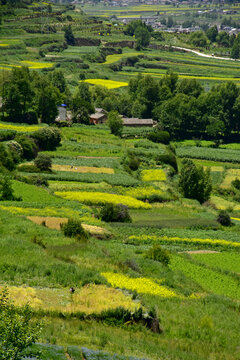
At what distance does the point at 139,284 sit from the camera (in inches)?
1223

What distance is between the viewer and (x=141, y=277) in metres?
33.1

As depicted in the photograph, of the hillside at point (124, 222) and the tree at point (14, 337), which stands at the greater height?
the tree at point (14, 337)

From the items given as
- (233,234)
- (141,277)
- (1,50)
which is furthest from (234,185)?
(1,50)

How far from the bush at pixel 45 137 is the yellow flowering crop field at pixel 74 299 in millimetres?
45738

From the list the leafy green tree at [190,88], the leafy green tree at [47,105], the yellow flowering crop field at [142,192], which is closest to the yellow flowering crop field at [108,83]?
the leafy green tree at [190,88]

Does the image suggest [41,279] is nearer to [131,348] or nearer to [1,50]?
[131,348]

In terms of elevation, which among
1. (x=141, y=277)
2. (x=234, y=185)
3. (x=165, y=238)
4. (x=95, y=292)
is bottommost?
(x=234, y=185)

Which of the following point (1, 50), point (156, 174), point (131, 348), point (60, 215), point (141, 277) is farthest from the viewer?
point (1, 50)

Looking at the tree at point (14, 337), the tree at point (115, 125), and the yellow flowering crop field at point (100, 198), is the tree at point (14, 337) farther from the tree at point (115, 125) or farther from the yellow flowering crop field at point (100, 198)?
the tree at point (115, 125)

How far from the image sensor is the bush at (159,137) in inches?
3711

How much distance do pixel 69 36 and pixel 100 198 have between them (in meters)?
145

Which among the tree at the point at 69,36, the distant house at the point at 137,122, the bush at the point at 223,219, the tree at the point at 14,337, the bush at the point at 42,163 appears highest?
the tree at the point at 69,36

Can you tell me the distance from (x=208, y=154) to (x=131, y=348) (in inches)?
2839

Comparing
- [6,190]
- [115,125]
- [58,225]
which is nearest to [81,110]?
[115,125]
